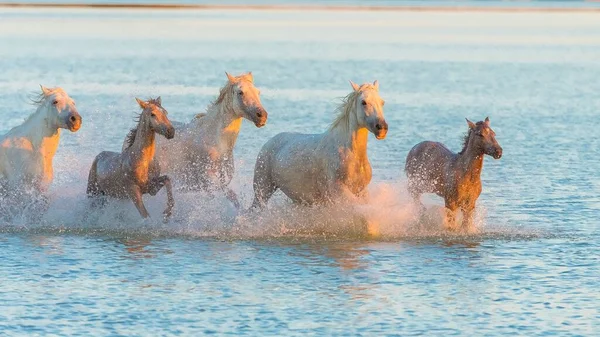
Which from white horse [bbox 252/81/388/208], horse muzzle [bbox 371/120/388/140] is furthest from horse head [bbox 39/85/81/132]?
horse muzzle [bbox 371/120/388/140]

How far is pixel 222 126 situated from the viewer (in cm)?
1499

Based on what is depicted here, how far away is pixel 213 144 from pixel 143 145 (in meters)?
0.95

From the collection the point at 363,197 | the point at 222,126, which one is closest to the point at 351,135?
the point at 363,197

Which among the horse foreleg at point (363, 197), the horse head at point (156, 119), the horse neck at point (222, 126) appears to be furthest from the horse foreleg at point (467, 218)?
the horse head at point (156, 119)

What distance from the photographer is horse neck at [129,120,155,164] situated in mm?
14211

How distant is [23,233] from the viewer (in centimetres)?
1414

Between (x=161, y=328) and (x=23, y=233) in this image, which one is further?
(x=23, y=233)

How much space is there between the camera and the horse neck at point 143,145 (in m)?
14.2

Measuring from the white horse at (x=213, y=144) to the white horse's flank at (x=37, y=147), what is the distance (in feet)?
3.60

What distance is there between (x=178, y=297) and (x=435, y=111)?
17930mm

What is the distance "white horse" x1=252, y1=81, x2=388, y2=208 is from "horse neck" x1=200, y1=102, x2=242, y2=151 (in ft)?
1.88

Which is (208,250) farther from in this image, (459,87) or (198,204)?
(459,87)

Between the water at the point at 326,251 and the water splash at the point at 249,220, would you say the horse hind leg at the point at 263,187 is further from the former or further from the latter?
the water at the point at 326,251

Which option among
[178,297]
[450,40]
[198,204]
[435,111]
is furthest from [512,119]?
[450,40]
